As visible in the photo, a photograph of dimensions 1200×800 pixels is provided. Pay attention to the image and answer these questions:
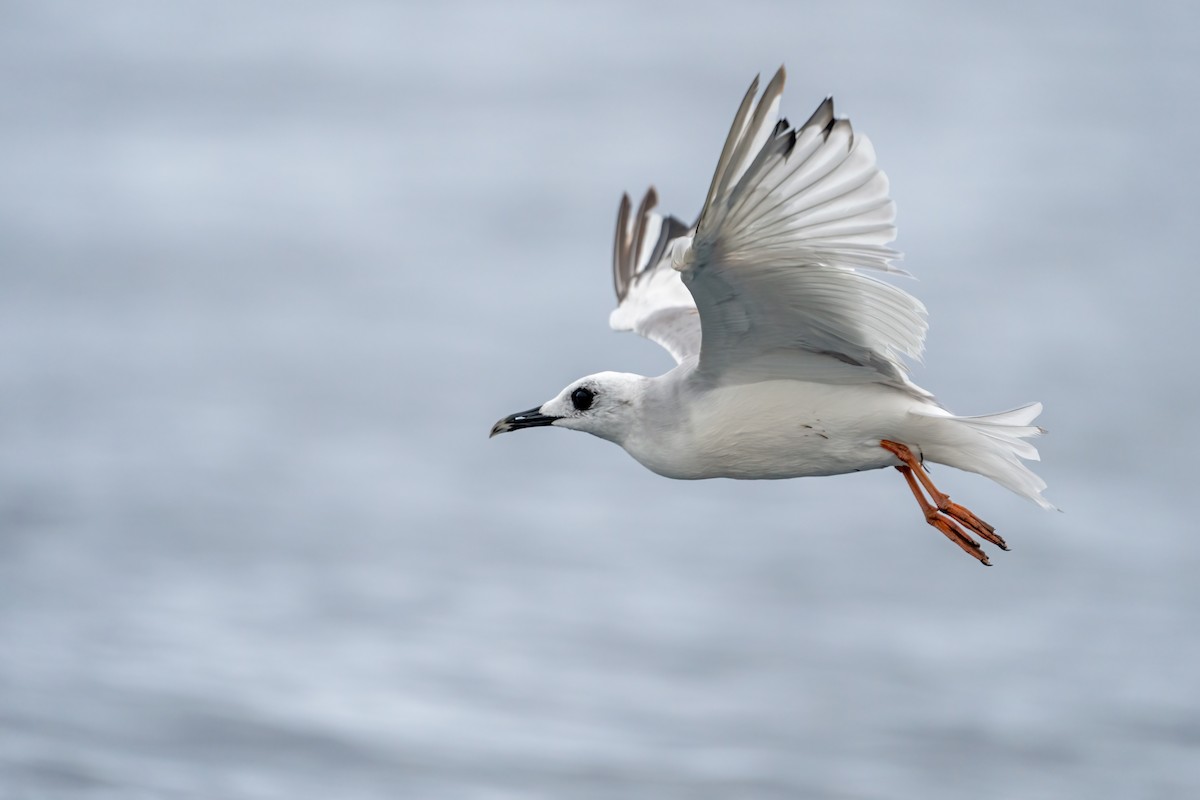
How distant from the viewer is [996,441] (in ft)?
27.0

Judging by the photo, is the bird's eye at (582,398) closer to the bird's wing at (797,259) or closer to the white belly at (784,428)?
the white belly at (784,428)

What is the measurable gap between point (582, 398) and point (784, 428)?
1.09 metres

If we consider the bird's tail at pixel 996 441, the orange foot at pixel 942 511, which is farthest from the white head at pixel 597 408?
the bird's tail at pixel 996 441

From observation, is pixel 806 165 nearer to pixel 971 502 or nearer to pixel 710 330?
pixel 710 330

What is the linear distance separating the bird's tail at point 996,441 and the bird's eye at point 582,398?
5.21 ft

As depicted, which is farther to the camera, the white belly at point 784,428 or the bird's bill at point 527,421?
the bird's bill at point 527,421

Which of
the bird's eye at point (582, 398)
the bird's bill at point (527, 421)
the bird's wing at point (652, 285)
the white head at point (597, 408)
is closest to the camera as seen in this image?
the white head at point (597, 408)

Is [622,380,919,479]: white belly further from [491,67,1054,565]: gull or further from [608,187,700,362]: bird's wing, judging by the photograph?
[608,187,700,362]: bird's wing

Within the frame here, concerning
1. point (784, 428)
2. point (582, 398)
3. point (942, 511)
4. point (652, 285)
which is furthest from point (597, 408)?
point (652, 285)

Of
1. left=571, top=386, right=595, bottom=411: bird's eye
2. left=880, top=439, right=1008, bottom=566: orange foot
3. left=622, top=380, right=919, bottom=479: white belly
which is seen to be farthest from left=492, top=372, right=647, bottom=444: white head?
left=880, top=439, right=1008, bottom=566: orange foot

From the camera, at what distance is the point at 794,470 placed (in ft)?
27.2

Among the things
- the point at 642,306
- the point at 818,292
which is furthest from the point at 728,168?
the point at 642,306

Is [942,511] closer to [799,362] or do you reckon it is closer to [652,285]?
[799,362]

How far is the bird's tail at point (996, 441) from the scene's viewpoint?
322 inches
